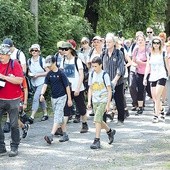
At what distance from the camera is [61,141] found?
9.30m

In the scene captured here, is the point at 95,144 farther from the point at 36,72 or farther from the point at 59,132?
the point at 36,72

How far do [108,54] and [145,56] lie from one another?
192 centimetres

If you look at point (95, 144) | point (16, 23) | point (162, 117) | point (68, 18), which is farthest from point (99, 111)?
point (68, 18)

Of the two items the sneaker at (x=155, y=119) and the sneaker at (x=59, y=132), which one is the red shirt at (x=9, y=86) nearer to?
the sneaker at (x=59, y=132)

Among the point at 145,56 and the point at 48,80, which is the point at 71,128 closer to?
the point at 48,80

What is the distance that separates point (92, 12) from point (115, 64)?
38.8ft

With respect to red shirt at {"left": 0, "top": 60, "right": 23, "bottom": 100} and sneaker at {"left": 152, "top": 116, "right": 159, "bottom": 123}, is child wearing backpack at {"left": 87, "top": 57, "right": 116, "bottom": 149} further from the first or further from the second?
sneaker at {"left": 152, "top": 116, "right": 159, "bottom": 123}

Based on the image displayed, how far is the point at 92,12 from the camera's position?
2205 cm

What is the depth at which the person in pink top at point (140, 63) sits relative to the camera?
12203 millimetres

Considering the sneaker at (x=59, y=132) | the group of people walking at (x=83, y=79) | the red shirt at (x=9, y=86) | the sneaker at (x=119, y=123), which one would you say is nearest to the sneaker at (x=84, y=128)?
the group of people walking at (x=83, y=79)

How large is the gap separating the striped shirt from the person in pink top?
1678 millimetres

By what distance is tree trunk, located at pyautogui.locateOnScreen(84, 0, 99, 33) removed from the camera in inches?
857

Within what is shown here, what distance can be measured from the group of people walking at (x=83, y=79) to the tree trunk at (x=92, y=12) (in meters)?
9.24

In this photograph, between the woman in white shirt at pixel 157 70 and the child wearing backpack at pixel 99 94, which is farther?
the woman in white shirt at pixel 157 70
